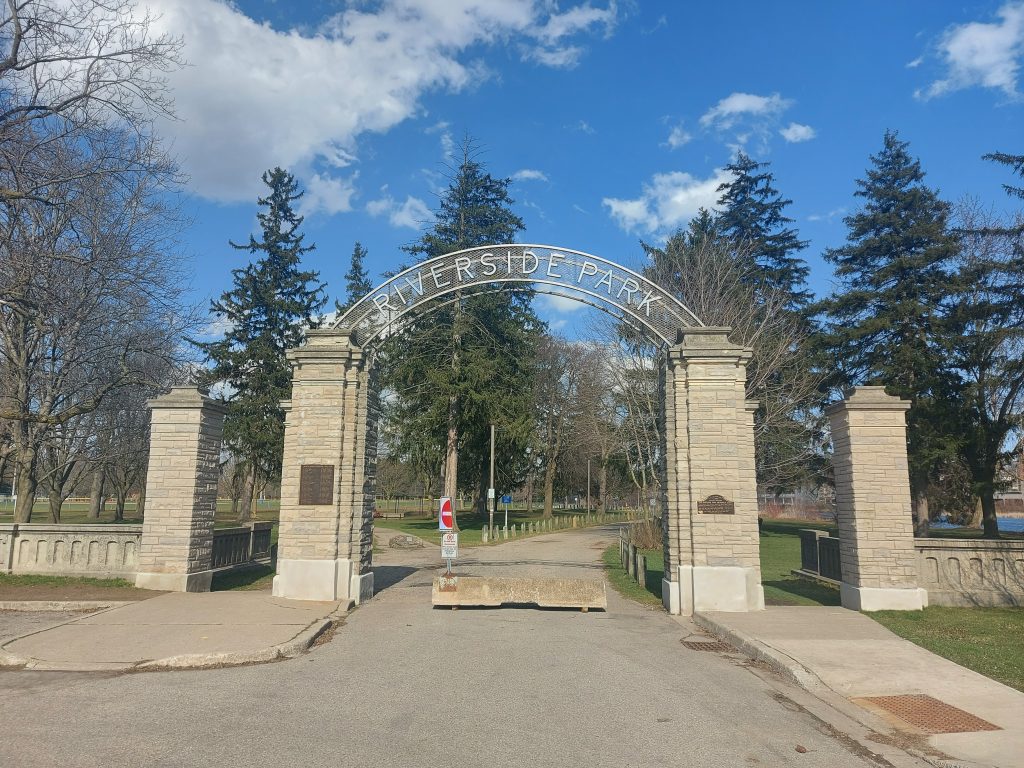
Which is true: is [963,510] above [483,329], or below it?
below

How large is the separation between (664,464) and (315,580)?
22.0ft

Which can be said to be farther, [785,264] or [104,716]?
[785,264]

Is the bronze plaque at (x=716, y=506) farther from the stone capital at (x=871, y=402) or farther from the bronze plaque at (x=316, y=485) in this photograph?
the bronze plaque at (x=316, y=485)

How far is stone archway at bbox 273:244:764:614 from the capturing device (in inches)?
453

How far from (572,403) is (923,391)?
2414 cm

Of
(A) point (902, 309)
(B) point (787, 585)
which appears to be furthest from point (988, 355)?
(B) point (787, 585)

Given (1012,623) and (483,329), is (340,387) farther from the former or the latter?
(483,329)

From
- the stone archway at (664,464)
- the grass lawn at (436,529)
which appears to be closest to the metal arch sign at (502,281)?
the stone archway at (664,464)

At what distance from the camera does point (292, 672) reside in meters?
7.21

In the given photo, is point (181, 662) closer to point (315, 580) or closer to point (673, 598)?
point (315, 580)

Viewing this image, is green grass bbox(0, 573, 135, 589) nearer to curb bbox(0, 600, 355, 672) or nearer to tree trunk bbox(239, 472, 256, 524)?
curb bbox(0, 600, 355, 672)

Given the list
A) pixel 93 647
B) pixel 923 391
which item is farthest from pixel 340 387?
pixel 923 391

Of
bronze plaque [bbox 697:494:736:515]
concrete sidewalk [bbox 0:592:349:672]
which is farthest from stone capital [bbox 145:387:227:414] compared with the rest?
bronze plaque [bbox 697:494:736:515]

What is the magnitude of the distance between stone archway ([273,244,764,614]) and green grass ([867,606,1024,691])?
2.28 metres
